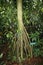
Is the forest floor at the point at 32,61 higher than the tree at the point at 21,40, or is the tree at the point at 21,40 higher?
the tree at the point at 21,40

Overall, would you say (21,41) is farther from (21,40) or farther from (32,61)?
(32,61)

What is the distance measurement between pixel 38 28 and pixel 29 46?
81 cm

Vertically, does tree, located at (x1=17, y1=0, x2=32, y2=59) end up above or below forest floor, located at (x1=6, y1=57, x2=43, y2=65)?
above

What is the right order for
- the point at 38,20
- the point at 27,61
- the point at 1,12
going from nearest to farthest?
the point at 27,61 → the point at 1,12 → the point at 38,20

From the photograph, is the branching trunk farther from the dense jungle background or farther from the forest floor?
the forest floor

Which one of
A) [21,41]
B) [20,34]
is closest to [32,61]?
[21,41]

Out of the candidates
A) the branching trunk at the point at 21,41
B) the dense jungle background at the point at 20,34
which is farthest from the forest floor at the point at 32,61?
the branching trunk at the point at 21,41

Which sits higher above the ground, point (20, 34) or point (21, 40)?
point (20, 34)

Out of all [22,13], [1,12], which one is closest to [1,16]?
[1,12]

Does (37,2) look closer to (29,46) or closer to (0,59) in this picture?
(29,46)

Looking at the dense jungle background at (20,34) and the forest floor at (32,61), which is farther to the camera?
the dense jungle background at (20,34)

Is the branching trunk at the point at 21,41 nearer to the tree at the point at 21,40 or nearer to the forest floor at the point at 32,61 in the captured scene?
the tree at the point at 21,40

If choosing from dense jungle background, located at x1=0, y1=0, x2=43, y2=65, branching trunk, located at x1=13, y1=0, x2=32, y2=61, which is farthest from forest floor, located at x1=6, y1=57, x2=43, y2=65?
branching trunk, located at x1=13, y1=0, x2=32, y2=61

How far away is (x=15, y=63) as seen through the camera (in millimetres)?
4562
